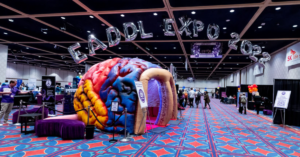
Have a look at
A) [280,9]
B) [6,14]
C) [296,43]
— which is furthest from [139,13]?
[296,43]

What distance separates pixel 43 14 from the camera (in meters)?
6.61

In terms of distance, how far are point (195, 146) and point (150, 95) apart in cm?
308

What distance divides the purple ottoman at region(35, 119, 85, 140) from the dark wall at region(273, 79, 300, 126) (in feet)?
22.5

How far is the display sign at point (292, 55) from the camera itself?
336 inches

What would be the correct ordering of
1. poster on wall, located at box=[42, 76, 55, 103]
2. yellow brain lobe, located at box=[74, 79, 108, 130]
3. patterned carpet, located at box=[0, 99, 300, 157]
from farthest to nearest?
poster on wall, located at box=[42, 76, 55, 103]
yellow brain lobe, located at box=[74, 79, 108, 130]
patterned carpet, located at box=[0, 99, 300, 157]

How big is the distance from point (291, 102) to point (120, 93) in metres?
6.41

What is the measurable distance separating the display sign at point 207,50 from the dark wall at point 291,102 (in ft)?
9.65

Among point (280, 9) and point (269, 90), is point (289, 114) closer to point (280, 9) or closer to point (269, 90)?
point (280, 9)

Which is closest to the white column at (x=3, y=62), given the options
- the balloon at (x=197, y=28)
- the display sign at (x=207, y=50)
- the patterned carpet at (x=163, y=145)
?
the patterned carpet at (x=163, y=145)

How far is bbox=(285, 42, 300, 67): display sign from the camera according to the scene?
8.52 metres

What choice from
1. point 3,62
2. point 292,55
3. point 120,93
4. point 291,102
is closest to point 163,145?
point 120,93

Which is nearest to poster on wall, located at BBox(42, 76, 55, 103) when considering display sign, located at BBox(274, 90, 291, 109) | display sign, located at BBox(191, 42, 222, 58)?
display sign, located at BBox(191, 42, 222, 58)

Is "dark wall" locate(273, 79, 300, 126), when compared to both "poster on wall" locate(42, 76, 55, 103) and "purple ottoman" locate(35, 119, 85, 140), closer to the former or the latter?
"purple ottoman" locate(35, 119, 85, 140)

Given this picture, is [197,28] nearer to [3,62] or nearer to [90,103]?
[90,103]
